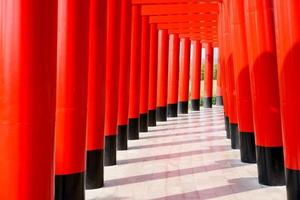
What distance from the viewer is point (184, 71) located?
25.5 metres

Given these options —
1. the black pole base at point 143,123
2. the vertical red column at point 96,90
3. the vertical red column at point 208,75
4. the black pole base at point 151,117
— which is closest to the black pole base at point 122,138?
the vertical red column at point 96,90

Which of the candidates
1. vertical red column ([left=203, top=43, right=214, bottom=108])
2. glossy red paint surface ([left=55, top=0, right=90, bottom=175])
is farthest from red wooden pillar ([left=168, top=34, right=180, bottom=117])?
glossy red paint surface ([left=55, top=0, right=90, bottom=175])

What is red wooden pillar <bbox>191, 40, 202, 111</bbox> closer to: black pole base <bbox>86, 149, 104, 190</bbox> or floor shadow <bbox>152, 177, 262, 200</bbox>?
floor shadow <bbox>152, 177, 262, 200</bbox>

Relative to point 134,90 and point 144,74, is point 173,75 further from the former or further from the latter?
point 134,90

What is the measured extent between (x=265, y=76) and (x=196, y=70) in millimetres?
20276

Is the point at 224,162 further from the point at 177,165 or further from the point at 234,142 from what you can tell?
the point at 234,142

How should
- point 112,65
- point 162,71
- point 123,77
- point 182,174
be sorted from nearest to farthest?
point 182,174 < point 112,65 < point 123,77 < point 162,71

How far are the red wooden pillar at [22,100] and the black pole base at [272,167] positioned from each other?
16.0 ft

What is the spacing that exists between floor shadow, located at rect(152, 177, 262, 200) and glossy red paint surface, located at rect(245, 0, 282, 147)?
881mm

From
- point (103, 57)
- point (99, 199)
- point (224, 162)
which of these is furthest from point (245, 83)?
point (99, 199)

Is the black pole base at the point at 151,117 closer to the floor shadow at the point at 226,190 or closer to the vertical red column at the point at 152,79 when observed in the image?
the vertical red column at the point at 152,79

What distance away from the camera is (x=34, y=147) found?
14.6ft

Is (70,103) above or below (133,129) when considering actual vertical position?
above

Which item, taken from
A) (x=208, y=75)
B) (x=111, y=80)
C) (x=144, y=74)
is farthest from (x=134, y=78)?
(x=208, y=75)
